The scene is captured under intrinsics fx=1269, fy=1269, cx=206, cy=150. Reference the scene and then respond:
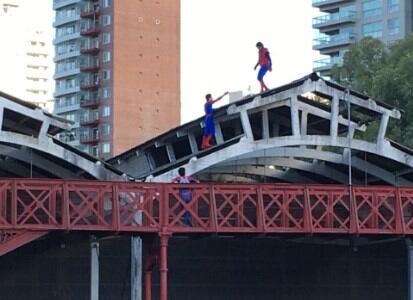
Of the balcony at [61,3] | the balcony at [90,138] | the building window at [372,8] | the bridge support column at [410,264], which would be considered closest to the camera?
the bridge support column at [410,264]

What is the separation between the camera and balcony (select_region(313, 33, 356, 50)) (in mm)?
118562

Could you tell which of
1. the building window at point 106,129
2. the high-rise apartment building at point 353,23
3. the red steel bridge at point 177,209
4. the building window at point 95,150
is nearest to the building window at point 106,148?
the building window at point 95,150

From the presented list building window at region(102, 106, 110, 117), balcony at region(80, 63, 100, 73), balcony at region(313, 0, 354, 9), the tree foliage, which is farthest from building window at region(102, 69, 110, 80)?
the tree foliage

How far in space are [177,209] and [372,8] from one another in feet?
295

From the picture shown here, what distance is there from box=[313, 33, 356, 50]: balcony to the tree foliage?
60.3 metres

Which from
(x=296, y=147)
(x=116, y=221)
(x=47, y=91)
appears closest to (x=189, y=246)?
(x=296, y=147)

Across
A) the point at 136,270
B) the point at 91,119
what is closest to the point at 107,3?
the point at 91,119

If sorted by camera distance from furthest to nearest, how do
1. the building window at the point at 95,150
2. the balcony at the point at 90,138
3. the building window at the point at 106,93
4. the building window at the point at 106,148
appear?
the balcony at the point at 90,138
the building window at the point at 95,150
the building window at the point at 106,93
the building window at the point at 106,148

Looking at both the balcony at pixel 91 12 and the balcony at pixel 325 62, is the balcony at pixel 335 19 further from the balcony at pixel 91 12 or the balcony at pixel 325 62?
the balcony at pixel 91 12

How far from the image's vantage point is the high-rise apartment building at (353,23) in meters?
114

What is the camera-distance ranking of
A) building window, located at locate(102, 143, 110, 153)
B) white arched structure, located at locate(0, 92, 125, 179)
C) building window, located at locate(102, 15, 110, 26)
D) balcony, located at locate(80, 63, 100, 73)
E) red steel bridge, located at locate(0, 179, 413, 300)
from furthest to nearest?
balcony, located at locate(80, 63, 100, 73), building window, located at locate(102, 15, 110, 26), building window, located at locate(102, 143, 110, 153), white arched structure, located at locate(0, 92, 125, 179), red steel bridge, located at locate(0, 179, 413, 300)

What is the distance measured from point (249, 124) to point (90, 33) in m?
81.1

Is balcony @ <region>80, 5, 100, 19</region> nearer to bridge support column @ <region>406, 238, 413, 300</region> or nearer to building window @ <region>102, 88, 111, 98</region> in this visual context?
building window @ <region>102, 88, 111, 98</region>

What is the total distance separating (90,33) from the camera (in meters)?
113
